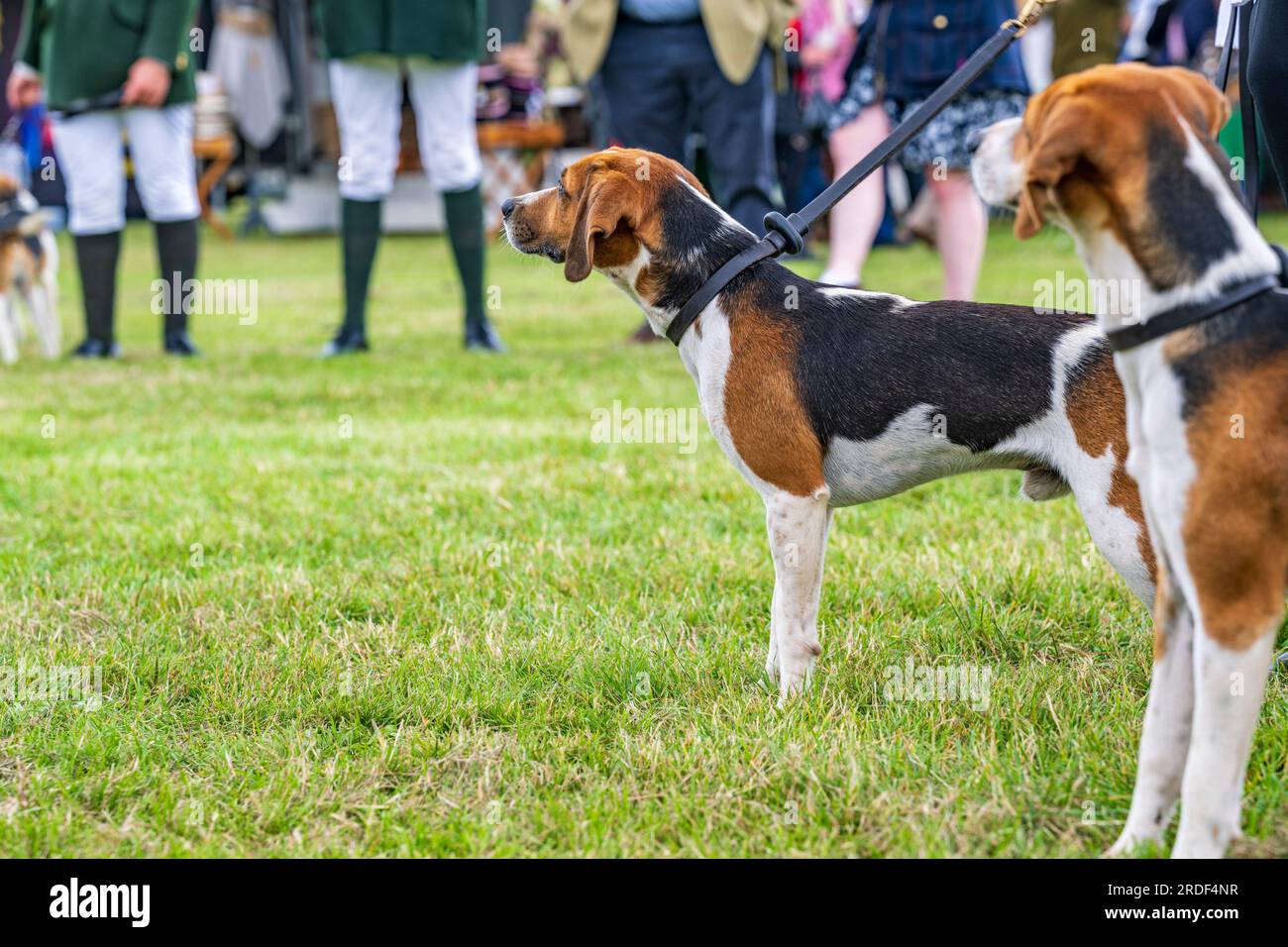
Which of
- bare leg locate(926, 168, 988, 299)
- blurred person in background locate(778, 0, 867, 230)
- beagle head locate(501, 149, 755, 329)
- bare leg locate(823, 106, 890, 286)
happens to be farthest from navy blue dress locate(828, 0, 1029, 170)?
blurred person in background locate(778, 0, 867, 230)

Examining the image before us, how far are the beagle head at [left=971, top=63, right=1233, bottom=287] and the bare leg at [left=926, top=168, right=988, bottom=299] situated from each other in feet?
15.3

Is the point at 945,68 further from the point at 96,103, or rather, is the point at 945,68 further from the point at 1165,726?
the point at 96,103

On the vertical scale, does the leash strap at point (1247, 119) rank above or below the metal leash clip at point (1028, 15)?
below

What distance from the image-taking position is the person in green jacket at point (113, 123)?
25.9 ft

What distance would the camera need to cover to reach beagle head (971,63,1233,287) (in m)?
1.90

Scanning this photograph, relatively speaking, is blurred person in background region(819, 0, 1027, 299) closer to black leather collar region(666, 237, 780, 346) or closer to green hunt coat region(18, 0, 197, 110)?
black leather collar region(666, 237, 780, 346)

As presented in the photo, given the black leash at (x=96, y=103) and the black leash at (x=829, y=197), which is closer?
the black leash at (x=829, y=197)

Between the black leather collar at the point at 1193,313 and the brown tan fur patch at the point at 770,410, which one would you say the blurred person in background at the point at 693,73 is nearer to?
the brown tan fur patch at the point at 770,410

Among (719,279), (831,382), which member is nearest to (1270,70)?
(831,382)

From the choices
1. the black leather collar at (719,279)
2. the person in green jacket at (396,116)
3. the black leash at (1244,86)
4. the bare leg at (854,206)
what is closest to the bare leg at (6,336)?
the person in green jacket at (396,116)

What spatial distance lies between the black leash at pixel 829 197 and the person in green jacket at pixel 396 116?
16.8 ft

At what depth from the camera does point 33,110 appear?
20250 mm

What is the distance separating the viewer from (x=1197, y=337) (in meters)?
1.93

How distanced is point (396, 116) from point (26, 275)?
2.82 metres
